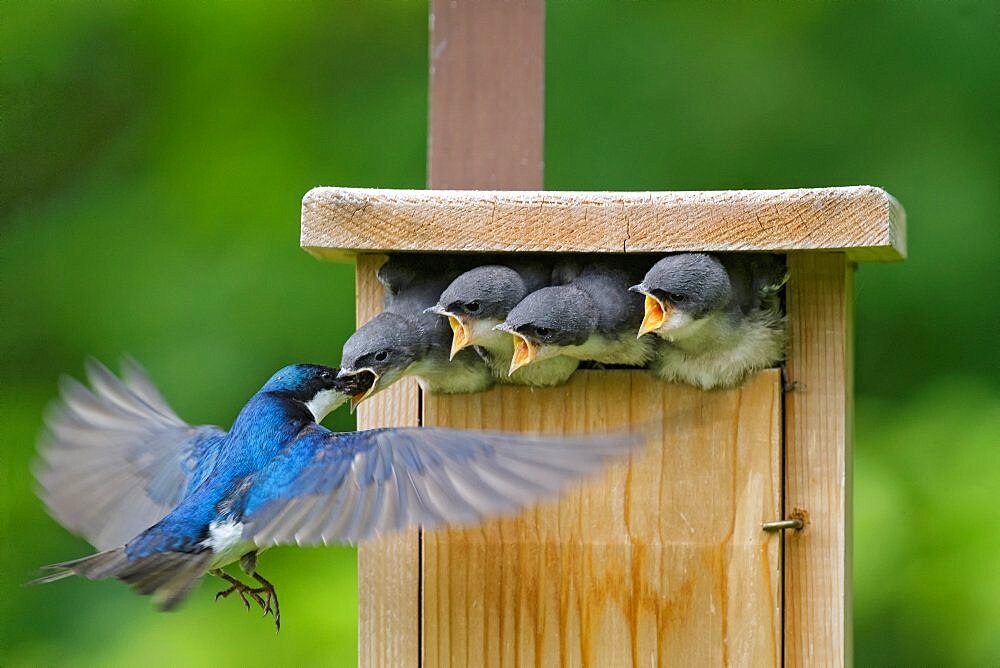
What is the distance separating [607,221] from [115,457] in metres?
0.91

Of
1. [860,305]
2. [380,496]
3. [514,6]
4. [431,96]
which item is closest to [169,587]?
[380,496]

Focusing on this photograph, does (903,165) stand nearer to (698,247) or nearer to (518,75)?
(518,75)

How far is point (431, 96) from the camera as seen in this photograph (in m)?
2.51

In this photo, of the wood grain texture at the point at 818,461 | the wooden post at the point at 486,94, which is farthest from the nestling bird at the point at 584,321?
the wooden post at the point at 486,94

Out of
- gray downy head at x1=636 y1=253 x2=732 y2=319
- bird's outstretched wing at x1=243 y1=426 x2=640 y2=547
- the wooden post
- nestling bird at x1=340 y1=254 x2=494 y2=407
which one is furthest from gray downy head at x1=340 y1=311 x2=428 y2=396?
the wooden post

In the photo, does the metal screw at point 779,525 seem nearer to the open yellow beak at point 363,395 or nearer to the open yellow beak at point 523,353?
the open yellow beak at point 523,353

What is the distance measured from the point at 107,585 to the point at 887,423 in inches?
68.3

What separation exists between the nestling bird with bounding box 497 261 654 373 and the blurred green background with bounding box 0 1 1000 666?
115 cm

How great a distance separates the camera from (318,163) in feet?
10.8

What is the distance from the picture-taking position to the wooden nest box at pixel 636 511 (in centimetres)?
193

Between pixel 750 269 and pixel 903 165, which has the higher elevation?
pixel 903 165

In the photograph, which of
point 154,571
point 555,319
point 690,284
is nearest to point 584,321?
point 555,319

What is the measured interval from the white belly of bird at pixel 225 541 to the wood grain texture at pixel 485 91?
30.0 inches

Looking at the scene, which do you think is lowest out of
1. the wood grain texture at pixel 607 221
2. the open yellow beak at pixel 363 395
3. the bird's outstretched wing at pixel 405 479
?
the bird's outstretched wing at pixel 405 479
